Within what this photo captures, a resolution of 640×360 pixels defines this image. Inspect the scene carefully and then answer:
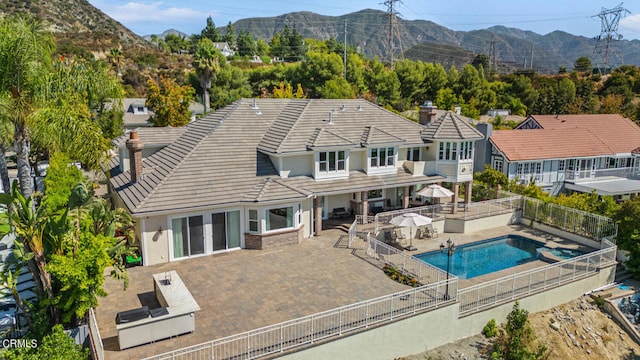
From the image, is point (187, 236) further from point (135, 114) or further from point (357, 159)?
point (135, 114)

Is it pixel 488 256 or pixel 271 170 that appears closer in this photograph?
pixel 271 170

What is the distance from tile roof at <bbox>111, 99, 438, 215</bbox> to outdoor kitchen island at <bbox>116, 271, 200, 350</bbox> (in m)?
6.22

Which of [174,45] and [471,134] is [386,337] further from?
[174,45]

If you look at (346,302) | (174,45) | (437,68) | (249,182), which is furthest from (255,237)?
(174,45)

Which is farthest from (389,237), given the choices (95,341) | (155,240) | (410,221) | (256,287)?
(95,341)

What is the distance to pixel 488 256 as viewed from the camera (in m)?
25.6

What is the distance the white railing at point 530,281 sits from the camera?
18.1m

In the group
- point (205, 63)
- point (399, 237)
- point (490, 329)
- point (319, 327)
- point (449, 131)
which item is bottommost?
point (490, 329)

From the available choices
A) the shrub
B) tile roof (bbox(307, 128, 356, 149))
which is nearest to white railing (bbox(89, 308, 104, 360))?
the shrub

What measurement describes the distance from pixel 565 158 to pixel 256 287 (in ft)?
107

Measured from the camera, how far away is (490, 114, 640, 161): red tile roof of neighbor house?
127 feet

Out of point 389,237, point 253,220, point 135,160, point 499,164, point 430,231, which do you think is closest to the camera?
point 253,220

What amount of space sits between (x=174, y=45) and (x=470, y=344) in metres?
135

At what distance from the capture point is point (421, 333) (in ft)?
54.7
